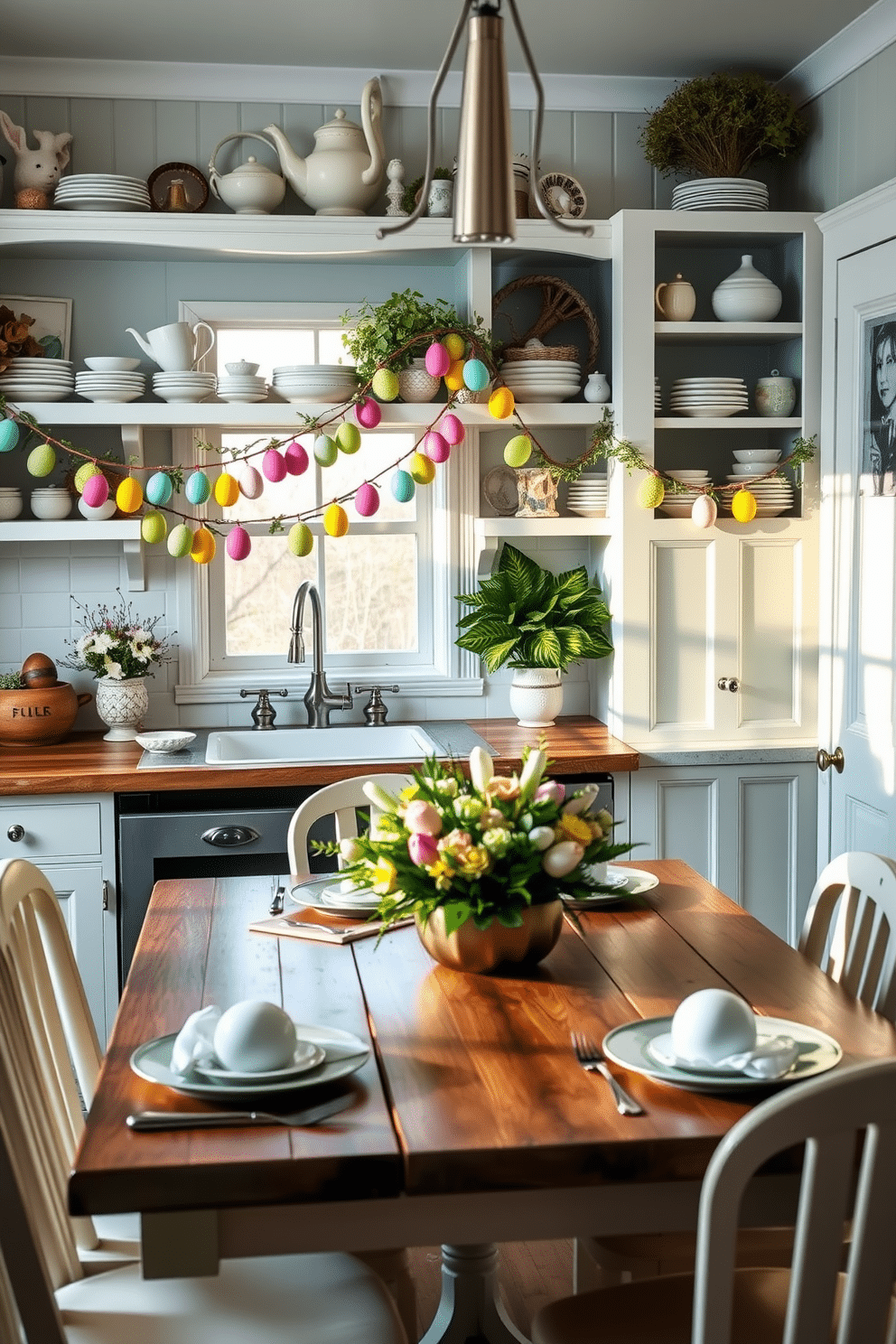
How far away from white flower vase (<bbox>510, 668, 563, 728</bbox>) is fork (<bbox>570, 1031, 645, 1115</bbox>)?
80.6 inches

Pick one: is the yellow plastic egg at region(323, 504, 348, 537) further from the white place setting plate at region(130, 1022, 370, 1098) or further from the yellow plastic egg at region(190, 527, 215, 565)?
the white place setting plate at region(130, 1022, 370, 1098)

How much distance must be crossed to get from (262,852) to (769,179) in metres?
2.45

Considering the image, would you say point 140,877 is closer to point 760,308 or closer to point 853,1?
point 760,308

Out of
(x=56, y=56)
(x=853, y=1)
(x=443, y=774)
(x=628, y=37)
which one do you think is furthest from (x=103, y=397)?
(x=853, y=1)

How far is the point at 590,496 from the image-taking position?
383 cm

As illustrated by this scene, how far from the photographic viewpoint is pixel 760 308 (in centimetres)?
375

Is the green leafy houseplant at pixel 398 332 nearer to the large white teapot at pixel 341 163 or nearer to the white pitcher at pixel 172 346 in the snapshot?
the large white teapot at pixel 341 163

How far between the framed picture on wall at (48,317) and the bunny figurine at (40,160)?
0.29 m

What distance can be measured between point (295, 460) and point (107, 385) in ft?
1.77

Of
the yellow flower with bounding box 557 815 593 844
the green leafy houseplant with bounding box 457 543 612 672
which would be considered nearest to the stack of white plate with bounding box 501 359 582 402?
the green leafy houseplant with bounding box 457 543 612 672

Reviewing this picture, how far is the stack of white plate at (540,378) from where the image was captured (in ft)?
12.3

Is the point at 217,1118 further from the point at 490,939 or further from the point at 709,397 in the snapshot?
the point at 709,397

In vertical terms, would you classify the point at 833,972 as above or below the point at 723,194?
below

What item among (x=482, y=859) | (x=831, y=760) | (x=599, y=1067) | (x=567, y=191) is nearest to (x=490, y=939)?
(x=482, y=859)
